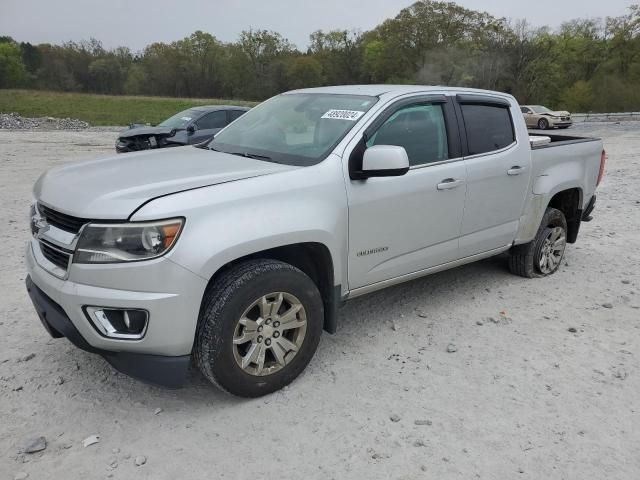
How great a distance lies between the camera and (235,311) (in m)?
2.83

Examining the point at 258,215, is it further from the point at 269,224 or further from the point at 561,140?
the point at 561,140

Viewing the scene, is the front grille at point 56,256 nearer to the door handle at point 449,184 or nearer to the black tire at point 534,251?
the door handle at point 449,184

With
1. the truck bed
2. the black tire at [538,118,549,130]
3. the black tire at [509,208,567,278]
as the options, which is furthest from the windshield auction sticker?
the black tire at [538,118,549,130]

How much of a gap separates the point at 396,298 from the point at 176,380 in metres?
2.42

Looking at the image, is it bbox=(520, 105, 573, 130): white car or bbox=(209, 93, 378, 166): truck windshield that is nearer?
bbox=(209, 93, 378, 166): truck windshield

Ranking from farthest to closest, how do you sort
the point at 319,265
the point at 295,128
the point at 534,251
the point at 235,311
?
the point at 534,251 → the point at 295,128 → the point at 319,265 → the point at 235,311

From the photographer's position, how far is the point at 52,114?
39688 mm

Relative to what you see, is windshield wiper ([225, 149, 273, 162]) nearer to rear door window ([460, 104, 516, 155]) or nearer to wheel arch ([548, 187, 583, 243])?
rear door window ([460, 104, 516, 155])

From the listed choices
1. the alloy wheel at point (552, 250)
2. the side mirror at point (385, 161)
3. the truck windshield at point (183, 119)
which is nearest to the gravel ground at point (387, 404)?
the alloy wheel at point (552, 250)

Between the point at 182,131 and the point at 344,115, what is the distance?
9.04m

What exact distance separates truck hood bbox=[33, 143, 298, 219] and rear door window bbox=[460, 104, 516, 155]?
1739 mm

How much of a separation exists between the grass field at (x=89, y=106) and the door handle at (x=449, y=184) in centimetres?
3526

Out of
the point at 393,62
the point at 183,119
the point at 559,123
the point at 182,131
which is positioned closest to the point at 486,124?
the point at 182,131

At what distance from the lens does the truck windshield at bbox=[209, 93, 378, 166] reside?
347 cm
